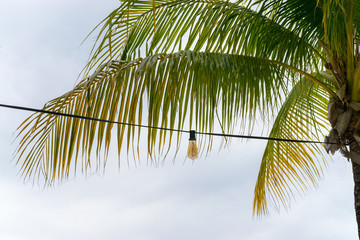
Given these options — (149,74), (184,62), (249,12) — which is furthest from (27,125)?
(249,12)

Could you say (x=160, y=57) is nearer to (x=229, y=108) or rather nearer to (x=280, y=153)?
(x=229, y=108)

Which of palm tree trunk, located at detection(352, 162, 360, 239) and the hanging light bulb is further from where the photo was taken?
palm tree trunk, located at detection(352, 162, 360, 239)

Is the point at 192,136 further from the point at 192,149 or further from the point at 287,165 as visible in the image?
the point at 287,165

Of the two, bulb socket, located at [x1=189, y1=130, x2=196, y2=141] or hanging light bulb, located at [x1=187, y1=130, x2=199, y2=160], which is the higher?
bulb socket, located at [x1=189, y1=130, x2=196, y2=141]

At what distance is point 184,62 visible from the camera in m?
2.75

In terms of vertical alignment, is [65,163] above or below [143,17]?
below

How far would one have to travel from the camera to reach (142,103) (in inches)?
104

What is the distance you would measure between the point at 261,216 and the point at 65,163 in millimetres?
2511

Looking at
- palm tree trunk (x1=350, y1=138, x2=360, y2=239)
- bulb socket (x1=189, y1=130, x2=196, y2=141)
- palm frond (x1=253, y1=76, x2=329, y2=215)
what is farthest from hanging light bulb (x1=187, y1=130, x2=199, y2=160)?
palm frond (x1=253, y1=76, x2=329, y2=215)

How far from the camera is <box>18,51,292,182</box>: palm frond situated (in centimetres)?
264

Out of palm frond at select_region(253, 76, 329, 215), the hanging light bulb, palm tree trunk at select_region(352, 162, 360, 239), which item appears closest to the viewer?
the hanging light bulb

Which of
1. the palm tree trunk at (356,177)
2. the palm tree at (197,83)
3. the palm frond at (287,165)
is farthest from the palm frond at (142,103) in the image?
the palm frond at (287,165)

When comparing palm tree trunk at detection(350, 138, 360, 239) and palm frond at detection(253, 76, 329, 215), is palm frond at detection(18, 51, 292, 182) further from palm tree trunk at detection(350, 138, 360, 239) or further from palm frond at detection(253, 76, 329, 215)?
palm frond at detection(253, 76, 329, 215)

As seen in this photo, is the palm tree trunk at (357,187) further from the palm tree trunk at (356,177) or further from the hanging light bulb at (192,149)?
the hanging light bulb at (192,149)
